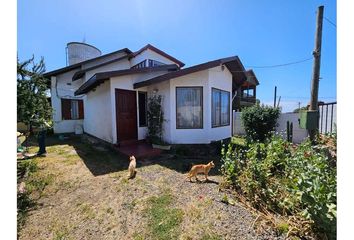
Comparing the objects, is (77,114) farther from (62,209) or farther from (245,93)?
(245,93)

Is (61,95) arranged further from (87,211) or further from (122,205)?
(122,205)

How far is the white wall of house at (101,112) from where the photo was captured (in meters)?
8.09

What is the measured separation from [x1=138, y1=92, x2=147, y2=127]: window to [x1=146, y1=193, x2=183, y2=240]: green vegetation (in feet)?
17.7

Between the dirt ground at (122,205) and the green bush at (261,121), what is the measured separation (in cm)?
533

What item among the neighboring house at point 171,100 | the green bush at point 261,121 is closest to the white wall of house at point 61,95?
the neighboring house at point 171,100

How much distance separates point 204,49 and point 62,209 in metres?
9.72

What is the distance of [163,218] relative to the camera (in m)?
2.90

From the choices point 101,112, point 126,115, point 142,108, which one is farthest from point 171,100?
point 101,112

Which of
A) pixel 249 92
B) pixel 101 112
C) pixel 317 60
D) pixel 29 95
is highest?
pixel 249 92

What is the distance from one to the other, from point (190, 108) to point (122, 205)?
17.1 feet

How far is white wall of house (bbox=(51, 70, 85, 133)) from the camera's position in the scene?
12.9 m

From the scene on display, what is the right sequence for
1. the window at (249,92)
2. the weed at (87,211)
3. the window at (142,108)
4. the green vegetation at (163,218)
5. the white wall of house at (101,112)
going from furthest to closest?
the window at (249,92)
the window at (142,108)
the white wall of house at (101,112)
the weed at (87,211)
the green vegetation at (163,218)

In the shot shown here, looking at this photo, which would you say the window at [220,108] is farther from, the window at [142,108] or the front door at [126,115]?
the front door at [126,115]

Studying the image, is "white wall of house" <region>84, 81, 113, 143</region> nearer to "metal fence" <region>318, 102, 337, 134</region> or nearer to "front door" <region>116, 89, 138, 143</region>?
"front door" <region>116, 89, 138, 143</region>
